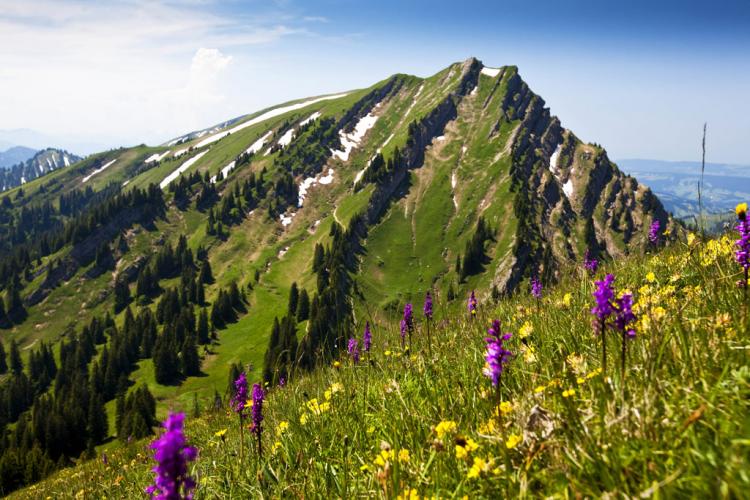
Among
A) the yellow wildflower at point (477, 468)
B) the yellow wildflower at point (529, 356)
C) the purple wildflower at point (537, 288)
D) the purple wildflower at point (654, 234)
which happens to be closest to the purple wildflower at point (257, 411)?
the yellow wildflower at point (477, 468)

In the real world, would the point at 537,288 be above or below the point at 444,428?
below

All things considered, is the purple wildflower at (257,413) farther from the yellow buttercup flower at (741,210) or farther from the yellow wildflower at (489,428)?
the yellow buttercup flower at (741,210)

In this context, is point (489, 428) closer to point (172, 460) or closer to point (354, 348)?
point (172, 460)

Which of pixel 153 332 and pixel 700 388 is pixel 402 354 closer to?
pixel 700 388

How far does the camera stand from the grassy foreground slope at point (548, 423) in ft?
8.97

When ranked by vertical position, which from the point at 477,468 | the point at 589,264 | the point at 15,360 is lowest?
the point at 15,360

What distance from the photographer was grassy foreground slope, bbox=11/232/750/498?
2.73 metres

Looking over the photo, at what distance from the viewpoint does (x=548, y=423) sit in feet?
11.8

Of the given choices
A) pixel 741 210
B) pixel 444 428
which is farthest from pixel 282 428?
pixel 741 210

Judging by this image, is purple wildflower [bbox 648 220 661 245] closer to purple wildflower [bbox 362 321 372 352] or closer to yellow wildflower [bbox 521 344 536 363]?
purple wildflower [bbox 362 321 372 352]

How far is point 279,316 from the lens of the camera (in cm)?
18700

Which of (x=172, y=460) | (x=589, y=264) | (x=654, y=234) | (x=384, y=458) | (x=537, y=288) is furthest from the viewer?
(x=654, y=234)

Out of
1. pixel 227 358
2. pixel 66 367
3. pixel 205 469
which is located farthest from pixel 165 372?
pixel 205 469

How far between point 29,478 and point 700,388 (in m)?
92.9
